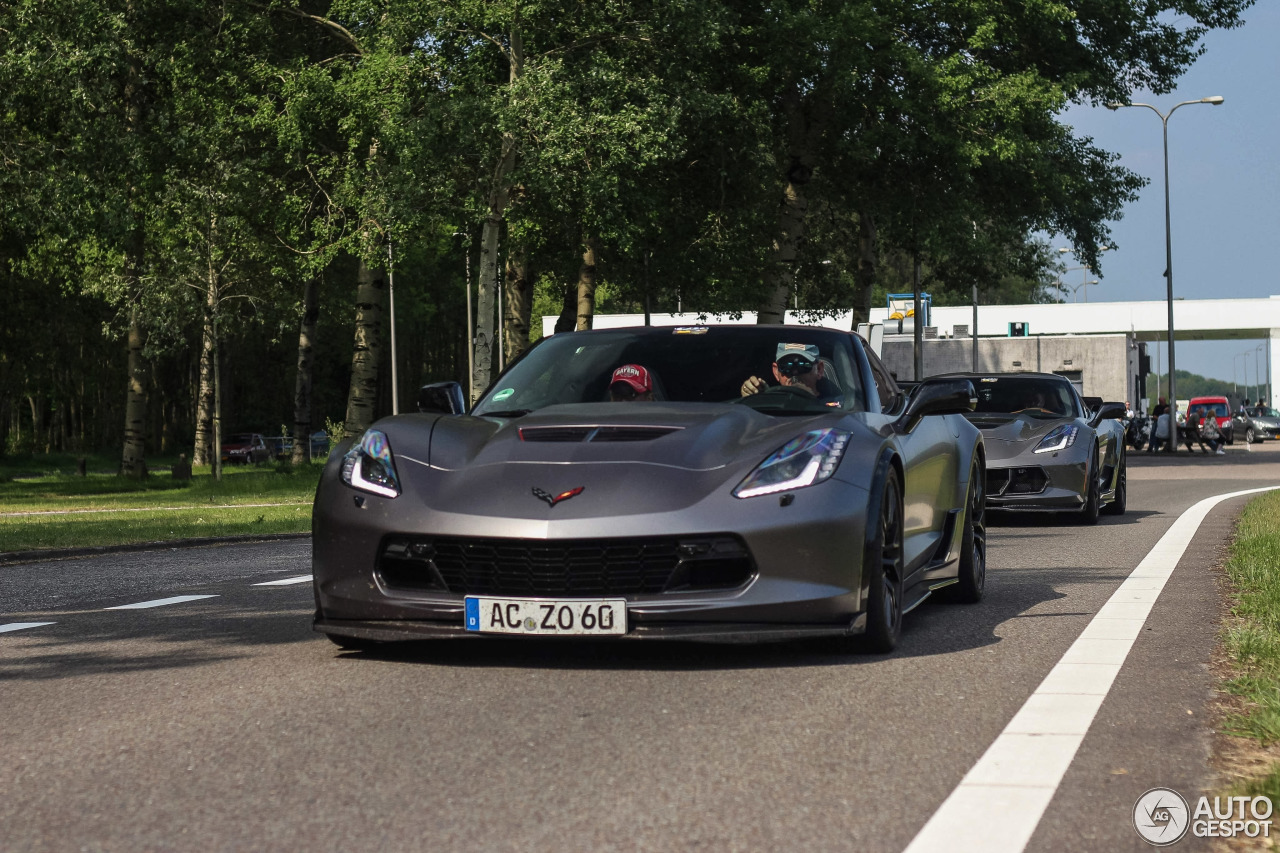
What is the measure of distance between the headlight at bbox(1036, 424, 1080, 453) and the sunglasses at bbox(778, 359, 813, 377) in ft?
27.8

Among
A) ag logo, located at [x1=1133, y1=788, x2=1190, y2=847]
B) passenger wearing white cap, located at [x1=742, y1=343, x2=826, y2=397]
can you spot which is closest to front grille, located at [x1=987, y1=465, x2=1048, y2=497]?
passenger wearing white cap, located at [x1=742, y1=343, x2=826, y2=397]

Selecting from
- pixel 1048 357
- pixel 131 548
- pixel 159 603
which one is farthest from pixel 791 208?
pixel 1048 357

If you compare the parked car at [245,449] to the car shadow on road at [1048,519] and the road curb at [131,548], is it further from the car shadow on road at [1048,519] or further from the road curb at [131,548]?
the car shadow on road at [1048,519]

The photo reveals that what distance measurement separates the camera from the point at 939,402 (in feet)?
24.7

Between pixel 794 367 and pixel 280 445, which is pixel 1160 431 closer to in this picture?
pixel 280 445

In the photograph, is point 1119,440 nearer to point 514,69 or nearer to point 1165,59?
point 514,69

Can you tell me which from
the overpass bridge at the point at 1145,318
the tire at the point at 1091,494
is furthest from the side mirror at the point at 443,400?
the overpass bridge at the point at 1145,318

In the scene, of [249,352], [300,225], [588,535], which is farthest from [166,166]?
[249,352]

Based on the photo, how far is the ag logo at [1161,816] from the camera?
12.3 ft

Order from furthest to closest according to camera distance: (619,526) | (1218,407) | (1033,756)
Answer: (1218,407), (619,526), (1033,756)

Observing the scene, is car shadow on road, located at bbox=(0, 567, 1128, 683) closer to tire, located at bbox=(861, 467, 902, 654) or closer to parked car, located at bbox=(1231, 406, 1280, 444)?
tire, located at bbox=(861, 467, 902, 654)

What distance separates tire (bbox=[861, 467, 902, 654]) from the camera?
21.1ft

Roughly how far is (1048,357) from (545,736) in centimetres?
6263

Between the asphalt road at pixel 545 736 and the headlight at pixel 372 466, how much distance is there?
69 centimetres
